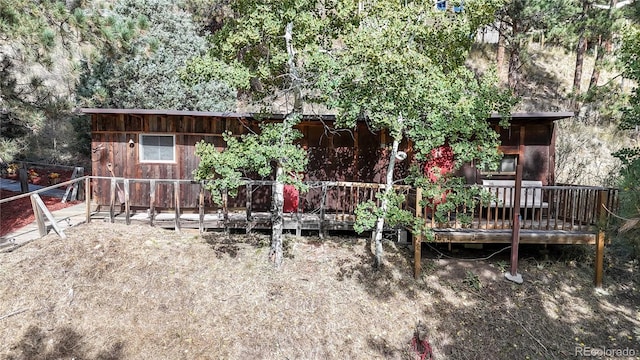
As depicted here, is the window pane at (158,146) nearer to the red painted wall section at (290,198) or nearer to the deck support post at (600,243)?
the red painted wall section at (290,198)

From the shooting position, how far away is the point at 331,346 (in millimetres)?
6430

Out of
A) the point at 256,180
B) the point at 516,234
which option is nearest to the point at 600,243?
the point at 516,234

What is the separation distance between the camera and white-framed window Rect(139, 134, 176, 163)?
10.2m

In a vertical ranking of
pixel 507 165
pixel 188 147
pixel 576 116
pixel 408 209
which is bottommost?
pixel 408 209

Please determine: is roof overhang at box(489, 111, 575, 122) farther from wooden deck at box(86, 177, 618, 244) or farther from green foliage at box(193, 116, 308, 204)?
green foliage at box(193, 116, 308, 204)

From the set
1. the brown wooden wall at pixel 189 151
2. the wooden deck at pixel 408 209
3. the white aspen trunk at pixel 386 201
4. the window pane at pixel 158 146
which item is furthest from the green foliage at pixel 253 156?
the window pane at pixel 158 146

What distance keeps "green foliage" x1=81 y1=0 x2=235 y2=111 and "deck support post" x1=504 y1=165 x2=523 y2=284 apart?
1222cm

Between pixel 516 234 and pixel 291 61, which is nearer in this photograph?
pixel 291 61

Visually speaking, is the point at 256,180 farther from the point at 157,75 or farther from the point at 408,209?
the point at 157,75

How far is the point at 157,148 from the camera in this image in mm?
10258

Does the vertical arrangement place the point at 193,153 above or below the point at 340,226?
above

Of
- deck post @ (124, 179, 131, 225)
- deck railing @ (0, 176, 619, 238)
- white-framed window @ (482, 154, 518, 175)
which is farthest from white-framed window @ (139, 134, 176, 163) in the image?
white-framed window @ (482, 154, 518, 175)

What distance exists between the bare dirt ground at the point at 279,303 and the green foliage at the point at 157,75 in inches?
323

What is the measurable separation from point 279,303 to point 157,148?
5.87 metres
